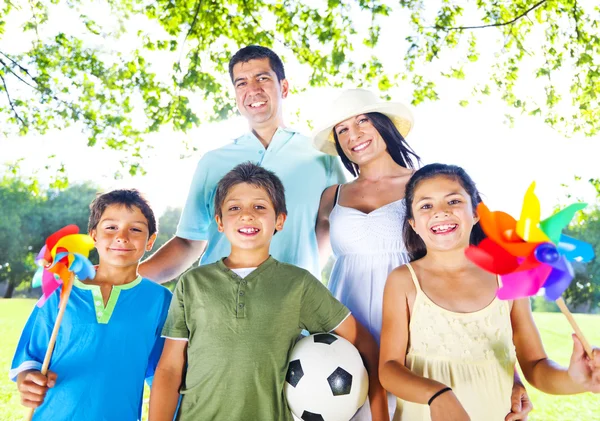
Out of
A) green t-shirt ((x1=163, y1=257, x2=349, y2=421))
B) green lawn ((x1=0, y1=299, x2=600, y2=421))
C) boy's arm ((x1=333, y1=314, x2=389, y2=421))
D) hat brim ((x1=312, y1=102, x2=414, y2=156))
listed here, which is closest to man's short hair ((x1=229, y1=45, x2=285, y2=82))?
hat brim ((x1=312, y1=102, x2=414, y2=156))

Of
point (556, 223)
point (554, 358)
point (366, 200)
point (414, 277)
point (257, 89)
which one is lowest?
point (554, 358)

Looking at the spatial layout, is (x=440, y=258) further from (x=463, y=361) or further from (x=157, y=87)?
(x=157, y=87)

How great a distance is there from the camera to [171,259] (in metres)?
3.76

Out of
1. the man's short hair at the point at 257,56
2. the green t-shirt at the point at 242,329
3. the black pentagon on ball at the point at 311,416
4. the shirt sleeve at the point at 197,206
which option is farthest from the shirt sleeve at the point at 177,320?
the man's short hair at the point at 257,56

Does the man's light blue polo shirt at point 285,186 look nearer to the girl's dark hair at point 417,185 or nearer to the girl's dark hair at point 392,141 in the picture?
the girl's dark hair at point 392,141

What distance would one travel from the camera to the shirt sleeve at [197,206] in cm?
371

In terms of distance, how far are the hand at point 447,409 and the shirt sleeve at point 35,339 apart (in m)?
1.86

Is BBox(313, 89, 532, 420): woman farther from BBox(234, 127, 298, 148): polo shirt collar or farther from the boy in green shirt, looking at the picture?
the boy in green shirt

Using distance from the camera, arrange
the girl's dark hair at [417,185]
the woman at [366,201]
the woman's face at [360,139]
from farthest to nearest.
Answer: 1. the woman's face at [360,139]
2. the woman at [366,201]
3. the girl's dark hair at [417,185]

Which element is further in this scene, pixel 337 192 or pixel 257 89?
pixel 257 89

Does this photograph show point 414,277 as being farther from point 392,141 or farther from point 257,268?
point 392,141

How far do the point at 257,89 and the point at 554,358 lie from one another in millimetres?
16377

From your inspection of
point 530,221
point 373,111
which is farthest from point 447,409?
point 373,111

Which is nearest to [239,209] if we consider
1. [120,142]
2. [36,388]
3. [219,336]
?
[219,336]
